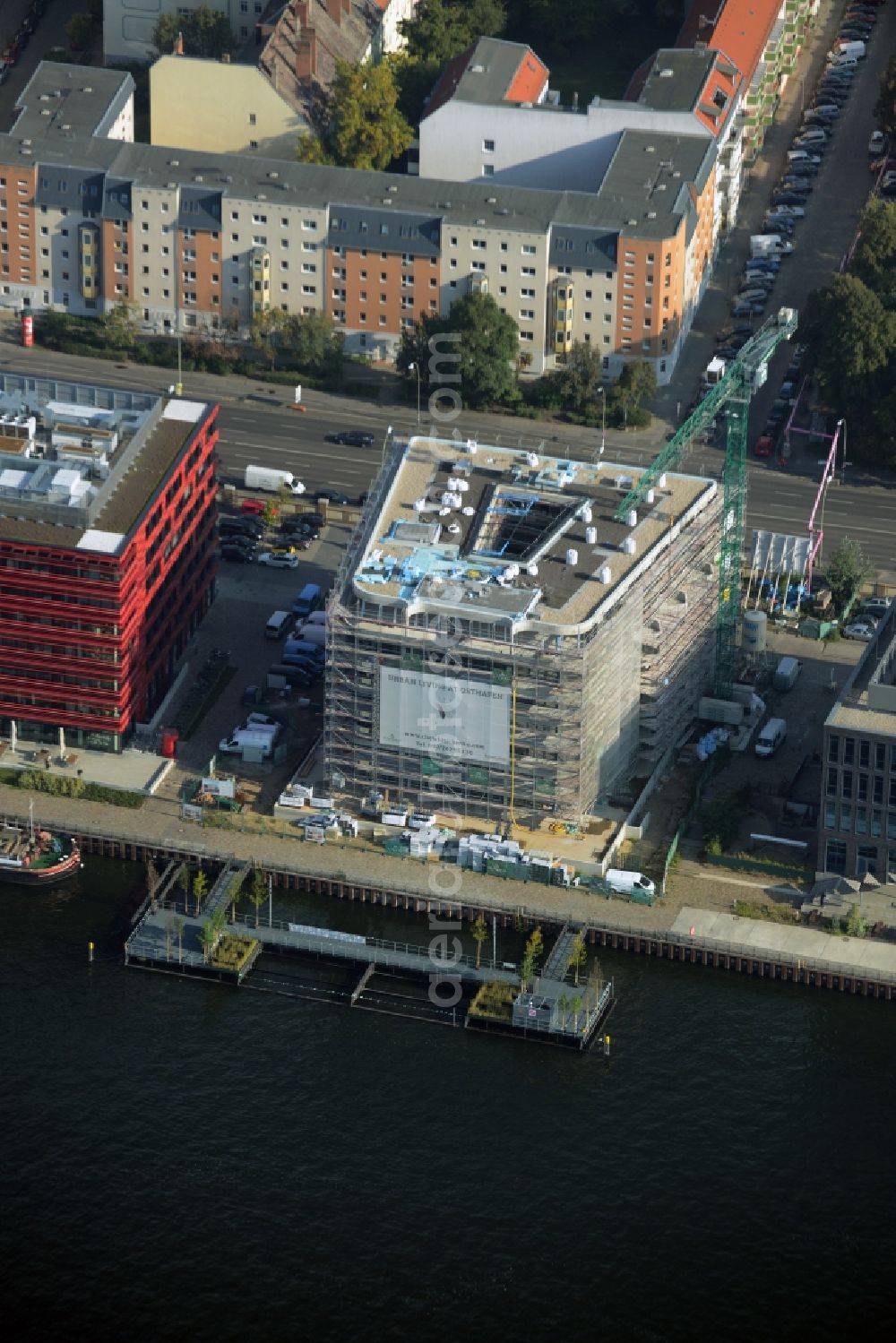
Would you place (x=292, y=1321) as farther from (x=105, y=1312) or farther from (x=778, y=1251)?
(x=778, y=1251)

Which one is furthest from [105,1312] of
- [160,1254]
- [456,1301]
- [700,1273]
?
[700,1273]

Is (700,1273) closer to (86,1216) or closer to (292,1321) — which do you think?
(292,1321)

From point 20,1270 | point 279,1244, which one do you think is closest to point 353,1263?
point 279,1244

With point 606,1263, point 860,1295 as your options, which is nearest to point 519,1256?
point 606,1263

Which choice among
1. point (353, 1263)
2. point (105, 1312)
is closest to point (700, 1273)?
point (353, 1263)

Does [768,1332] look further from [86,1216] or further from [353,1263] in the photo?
[86,1216]

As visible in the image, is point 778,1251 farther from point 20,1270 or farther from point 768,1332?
point 20,1270
